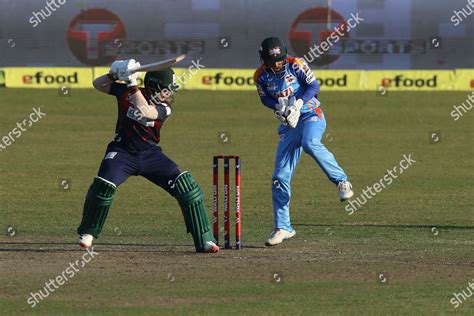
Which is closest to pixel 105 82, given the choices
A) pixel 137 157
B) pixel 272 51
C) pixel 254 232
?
Result: pixel 137 157

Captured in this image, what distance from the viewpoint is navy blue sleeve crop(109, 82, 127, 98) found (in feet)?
42.3

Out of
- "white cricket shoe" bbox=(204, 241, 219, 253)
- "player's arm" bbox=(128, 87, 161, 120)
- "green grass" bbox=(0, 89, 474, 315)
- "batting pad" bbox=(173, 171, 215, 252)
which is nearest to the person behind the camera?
"green grass" bbox=(0, 89, 474, 315)

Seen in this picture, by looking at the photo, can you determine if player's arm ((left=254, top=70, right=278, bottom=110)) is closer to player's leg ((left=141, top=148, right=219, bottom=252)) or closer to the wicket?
the wicket

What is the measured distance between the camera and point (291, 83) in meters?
14.1

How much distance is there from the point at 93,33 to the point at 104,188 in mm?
45222

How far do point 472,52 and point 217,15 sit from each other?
13546 mm

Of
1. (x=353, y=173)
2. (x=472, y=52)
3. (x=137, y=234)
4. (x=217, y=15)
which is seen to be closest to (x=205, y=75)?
(x=217, y=15)

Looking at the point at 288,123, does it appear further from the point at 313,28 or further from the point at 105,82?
the point at 313,28

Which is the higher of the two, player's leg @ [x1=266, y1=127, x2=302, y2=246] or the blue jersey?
the blue jersey

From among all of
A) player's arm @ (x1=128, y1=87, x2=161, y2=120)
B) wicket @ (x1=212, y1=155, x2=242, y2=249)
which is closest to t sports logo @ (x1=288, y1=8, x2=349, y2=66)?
wicket @ (x1=212, y1=155, x2=242, y2=249)

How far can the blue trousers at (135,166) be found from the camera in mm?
12875

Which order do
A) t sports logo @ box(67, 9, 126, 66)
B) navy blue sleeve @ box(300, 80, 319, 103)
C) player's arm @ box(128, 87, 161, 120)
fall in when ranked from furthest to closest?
t sports logo @ box(67, 9, 126, 66) < navy blue sleeve @ box(300, 80, 319, 103) < player's arm @ box(128, 87, 161, 120)

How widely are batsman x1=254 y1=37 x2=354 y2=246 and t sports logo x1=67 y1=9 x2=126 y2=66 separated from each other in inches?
1679

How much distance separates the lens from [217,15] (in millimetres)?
58188
